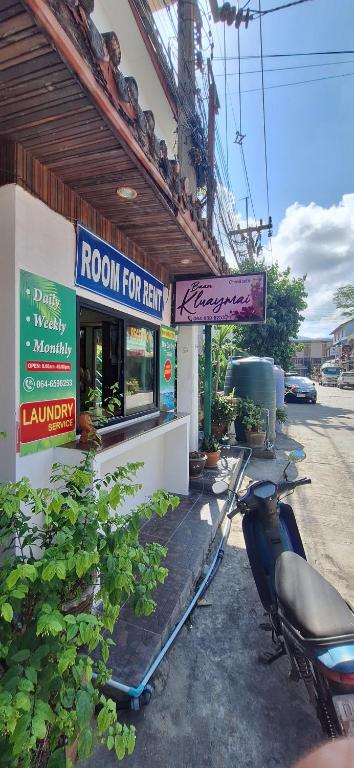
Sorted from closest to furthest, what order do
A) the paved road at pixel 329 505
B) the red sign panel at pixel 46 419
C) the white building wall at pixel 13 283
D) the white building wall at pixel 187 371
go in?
1. the white building wall at pixel 13 283
2. the red sign panel at pixel 46 419
3. the paved road at pixel 329 505
4. the white building wall at pixel 187 371

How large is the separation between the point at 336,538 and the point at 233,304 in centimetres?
310

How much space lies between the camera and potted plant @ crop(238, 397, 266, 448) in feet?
23.9

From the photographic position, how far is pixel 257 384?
25.8ft

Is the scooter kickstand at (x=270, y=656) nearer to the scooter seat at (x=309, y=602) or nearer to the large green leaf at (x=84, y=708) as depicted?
the scooter seat at (x=309, y=602)

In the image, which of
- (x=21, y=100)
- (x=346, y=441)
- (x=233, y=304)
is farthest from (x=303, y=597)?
(x=346, y=441)

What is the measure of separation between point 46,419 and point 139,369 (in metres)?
1.83

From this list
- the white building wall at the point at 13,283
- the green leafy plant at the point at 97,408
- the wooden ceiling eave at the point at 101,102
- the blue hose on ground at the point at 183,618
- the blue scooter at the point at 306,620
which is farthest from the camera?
the green leafy plant at the point at 97,408

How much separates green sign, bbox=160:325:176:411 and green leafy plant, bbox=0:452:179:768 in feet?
10.6

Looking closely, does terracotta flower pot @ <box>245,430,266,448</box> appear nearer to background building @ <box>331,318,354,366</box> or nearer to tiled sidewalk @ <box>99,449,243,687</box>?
tiled sidewalk @ <box>99,449,243,687</box>

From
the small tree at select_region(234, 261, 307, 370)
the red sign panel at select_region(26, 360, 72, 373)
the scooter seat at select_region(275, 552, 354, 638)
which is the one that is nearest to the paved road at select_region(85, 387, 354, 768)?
the scooter seat at select_region(275, 552, 354, 638)

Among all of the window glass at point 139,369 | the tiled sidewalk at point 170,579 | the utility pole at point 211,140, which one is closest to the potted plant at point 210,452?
the tiled sidewalk at point 170,579

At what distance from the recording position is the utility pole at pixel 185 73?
5.02 m

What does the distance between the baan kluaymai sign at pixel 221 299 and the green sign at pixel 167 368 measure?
0.92 feet

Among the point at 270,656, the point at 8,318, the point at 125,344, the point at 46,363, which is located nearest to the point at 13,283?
the point at 8,318
